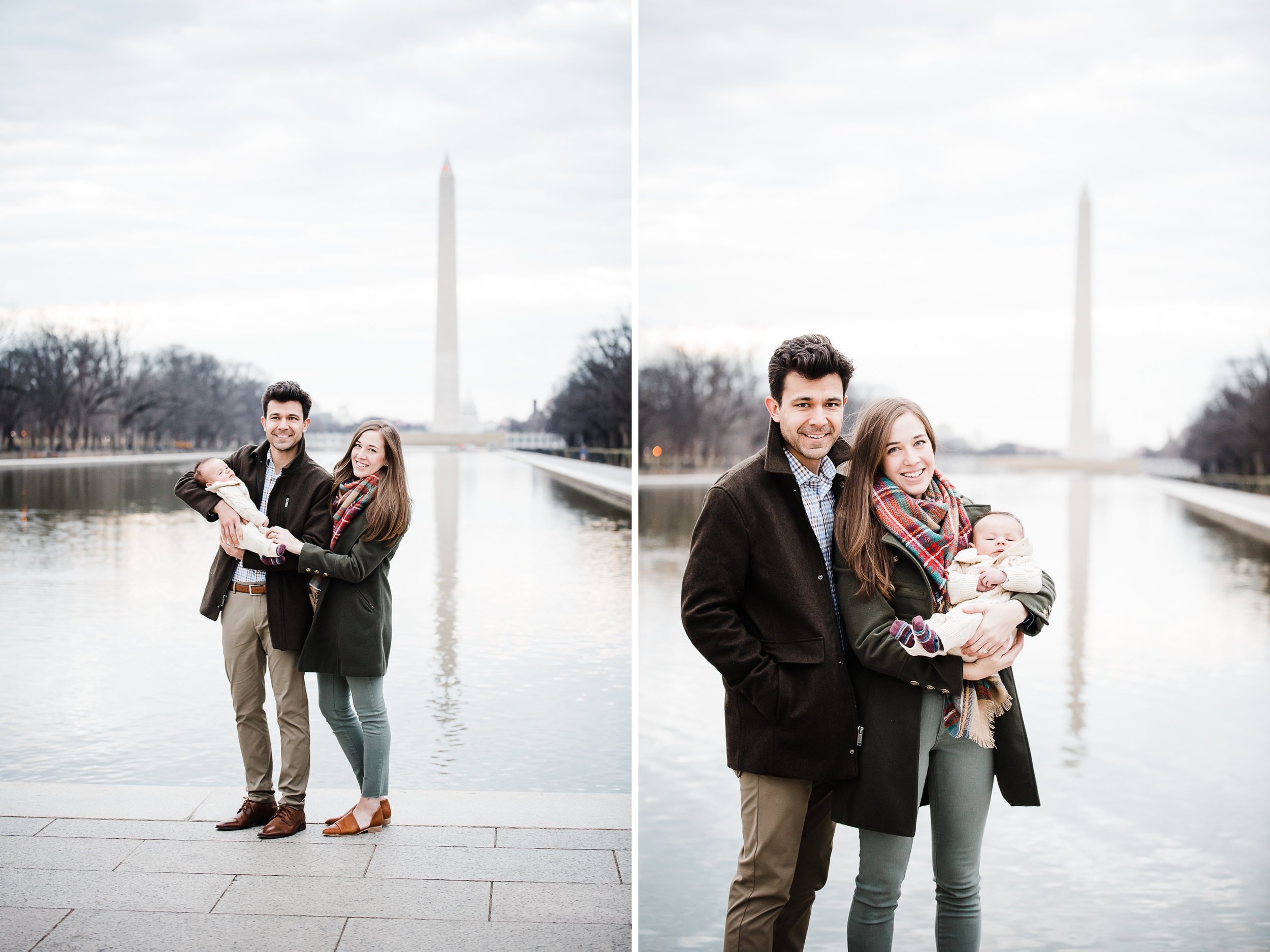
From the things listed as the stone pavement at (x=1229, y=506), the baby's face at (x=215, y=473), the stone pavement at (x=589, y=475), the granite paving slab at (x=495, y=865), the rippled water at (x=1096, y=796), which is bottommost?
the rippled water at (x=1096, y=796)

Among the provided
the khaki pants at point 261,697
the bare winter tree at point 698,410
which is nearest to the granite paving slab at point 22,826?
the khaki pants at point 261,697

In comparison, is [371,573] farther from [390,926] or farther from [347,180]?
[347,180]

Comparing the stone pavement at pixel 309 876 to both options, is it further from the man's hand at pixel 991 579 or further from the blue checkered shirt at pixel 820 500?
the man's hand at pixel 991 579

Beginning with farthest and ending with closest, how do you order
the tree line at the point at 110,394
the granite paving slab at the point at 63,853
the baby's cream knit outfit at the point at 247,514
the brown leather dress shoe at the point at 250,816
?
the tree line at the point at 110,394 → the brown leather dress shoe at the point at 250,816 → the baby's cream knit outfit at the point at 247,514 → the granite paving slab at the point at 63,853

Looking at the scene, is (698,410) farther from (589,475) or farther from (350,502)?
Result: (350,502)

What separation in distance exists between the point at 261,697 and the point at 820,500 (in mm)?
2664

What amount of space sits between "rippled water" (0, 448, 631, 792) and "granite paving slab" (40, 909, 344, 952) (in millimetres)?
2123

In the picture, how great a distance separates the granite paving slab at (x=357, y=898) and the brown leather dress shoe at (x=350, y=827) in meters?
0.37

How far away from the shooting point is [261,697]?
4520 mm

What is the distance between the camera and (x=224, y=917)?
3.66 metres

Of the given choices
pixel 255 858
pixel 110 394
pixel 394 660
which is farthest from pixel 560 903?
pixel 110 394

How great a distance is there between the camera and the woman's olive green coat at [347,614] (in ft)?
13.8

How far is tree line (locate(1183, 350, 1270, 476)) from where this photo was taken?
5153cm

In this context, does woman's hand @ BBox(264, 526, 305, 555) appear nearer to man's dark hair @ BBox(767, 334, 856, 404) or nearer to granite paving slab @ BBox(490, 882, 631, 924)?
granite paving slab @ BBox(490, 882, 631, 924)
